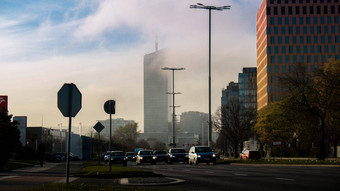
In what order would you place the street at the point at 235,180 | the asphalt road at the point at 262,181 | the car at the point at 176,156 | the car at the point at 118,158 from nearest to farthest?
the asphalt road at the point at 262,181, the street at the point at 235,180, the car at the point at 118,158, the car at the point at 176,156

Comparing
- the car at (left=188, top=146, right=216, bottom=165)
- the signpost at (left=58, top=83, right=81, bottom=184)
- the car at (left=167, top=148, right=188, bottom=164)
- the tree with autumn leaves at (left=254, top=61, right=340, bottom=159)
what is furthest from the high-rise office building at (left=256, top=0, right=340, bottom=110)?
the signpost at (left=58, top=83, right=81, bottom=184)

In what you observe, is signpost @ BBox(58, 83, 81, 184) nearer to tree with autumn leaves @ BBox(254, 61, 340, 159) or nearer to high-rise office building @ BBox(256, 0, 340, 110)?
tree with autumn leaves @ BBox(254, 61, 340, 159)

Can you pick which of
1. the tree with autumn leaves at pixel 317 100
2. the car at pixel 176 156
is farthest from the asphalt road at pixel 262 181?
the car at pixel 176 156

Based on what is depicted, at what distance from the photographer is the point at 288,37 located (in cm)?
13950

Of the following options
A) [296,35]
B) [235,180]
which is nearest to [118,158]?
[235,180]

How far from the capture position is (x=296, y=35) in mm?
139125

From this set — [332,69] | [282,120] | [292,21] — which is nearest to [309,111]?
[332,69]

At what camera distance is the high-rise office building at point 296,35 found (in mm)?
135500

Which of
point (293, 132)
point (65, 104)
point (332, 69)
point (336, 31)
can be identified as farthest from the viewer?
point (336, 31)

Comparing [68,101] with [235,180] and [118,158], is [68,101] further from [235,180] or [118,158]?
[118,158]

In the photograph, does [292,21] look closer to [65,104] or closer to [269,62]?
[269,62]

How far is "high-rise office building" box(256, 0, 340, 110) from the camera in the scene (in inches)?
5335

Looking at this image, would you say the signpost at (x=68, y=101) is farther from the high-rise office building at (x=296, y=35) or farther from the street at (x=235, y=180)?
the high-rise office building at (x=296, y=35)

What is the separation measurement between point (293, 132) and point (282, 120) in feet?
8.22
